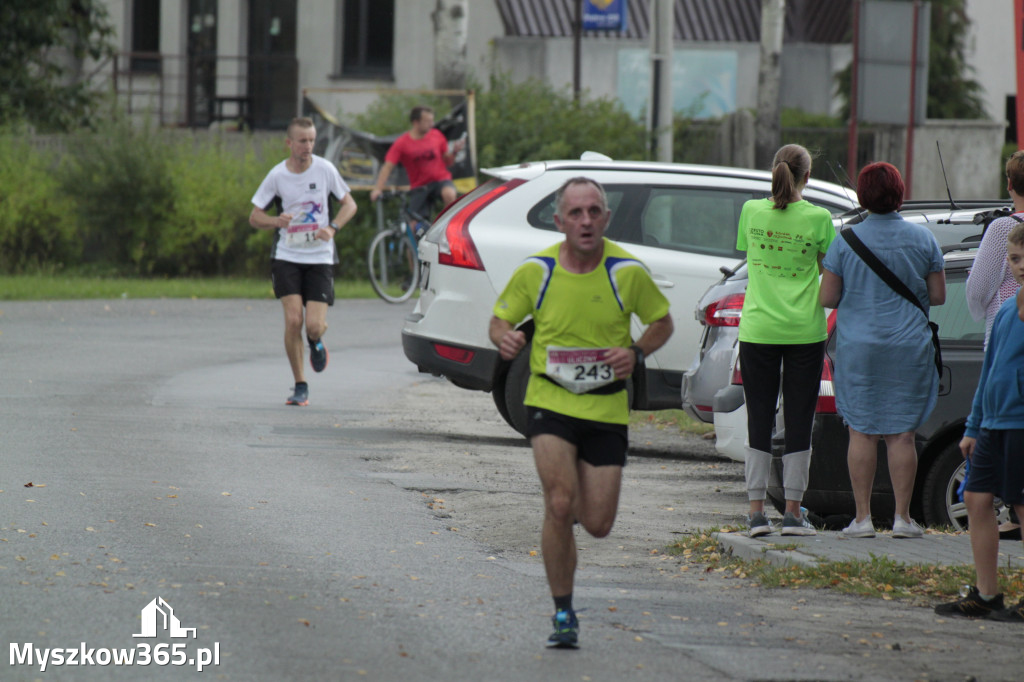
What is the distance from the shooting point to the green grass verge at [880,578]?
6.50 metres

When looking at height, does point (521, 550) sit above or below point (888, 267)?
below

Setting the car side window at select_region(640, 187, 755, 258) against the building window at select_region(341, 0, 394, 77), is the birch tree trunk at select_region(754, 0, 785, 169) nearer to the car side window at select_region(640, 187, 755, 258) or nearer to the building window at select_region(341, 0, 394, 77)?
the building window at select_region(341, 0, 394, 77)

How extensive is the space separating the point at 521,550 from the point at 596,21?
25.5 meters

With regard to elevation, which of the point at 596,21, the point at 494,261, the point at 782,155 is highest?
Result: the point at 596,21

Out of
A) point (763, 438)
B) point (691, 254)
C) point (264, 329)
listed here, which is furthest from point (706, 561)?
point (264, 329)

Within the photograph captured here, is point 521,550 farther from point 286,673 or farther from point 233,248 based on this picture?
point 233,248

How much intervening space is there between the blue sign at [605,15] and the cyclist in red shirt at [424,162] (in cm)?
1316

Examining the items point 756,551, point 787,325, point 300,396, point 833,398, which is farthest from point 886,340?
point 300,396

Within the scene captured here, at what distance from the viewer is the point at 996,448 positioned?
20.0ft

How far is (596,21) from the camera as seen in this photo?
31750 millimetres

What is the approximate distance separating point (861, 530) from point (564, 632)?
2484mm

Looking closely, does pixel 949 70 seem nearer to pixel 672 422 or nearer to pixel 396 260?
pixel 396 260

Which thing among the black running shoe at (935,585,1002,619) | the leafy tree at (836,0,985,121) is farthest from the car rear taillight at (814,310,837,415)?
the leafy tree at (836,0,985,121)

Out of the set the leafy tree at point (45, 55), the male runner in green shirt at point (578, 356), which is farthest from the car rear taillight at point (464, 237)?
the leafy tree at point (45, 55)
